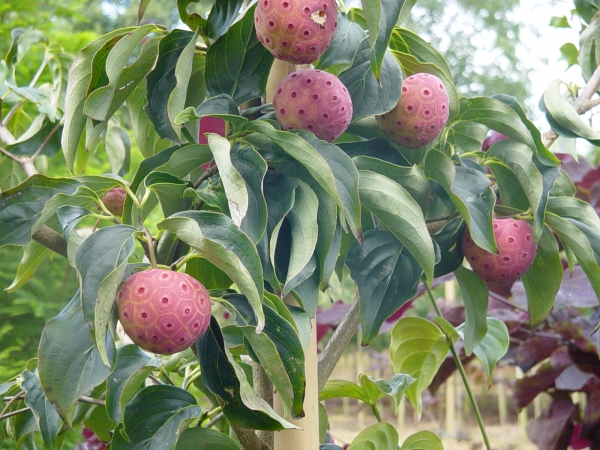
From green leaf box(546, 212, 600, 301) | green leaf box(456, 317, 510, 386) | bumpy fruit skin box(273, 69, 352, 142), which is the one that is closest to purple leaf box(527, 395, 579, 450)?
green leaf box(456, 317, 510, 386)

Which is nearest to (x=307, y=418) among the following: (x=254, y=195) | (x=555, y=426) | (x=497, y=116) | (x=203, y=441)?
(x=203, y=441)

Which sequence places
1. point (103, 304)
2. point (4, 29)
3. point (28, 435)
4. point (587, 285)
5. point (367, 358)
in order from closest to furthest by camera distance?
point (103, 304) < point (28, 435) < point (587, 285) < point (4, 29) < point (367, 358)

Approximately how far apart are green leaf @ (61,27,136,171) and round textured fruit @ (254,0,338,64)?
147 mm

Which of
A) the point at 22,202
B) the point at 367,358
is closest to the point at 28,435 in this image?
the point at 22,202

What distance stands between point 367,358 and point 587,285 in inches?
206

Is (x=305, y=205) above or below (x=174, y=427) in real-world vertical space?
above

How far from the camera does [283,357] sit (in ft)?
1.59

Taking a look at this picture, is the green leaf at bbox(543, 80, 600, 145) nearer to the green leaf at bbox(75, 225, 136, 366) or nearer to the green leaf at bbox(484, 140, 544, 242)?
the green leaf at bbox(484, 140, 544, 242)

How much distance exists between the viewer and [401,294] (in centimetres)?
A: 61

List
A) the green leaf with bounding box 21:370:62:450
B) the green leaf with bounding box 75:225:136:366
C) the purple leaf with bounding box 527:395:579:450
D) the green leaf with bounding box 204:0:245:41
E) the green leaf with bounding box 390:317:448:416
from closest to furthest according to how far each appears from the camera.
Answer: the green leaf with bounding box 75:225:136:366 < the green leaf with bounding box 204:0:245:41 < the green leaf with bounding box 21:370:62:450 < the green leaf with bounding box 390:317:448:416 < the purple leaf with bounding box 527:395:579:450

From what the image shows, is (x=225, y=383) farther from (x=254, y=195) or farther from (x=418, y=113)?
(x=418, y=113)

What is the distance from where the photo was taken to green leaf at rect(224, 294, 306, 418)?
47cm

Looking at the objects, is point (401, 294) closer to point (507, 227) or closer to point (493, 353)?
point (507, 227)

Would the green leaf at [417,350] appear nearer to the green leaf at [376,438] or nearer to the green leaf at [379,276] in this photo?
the green leaf at [376,438]
